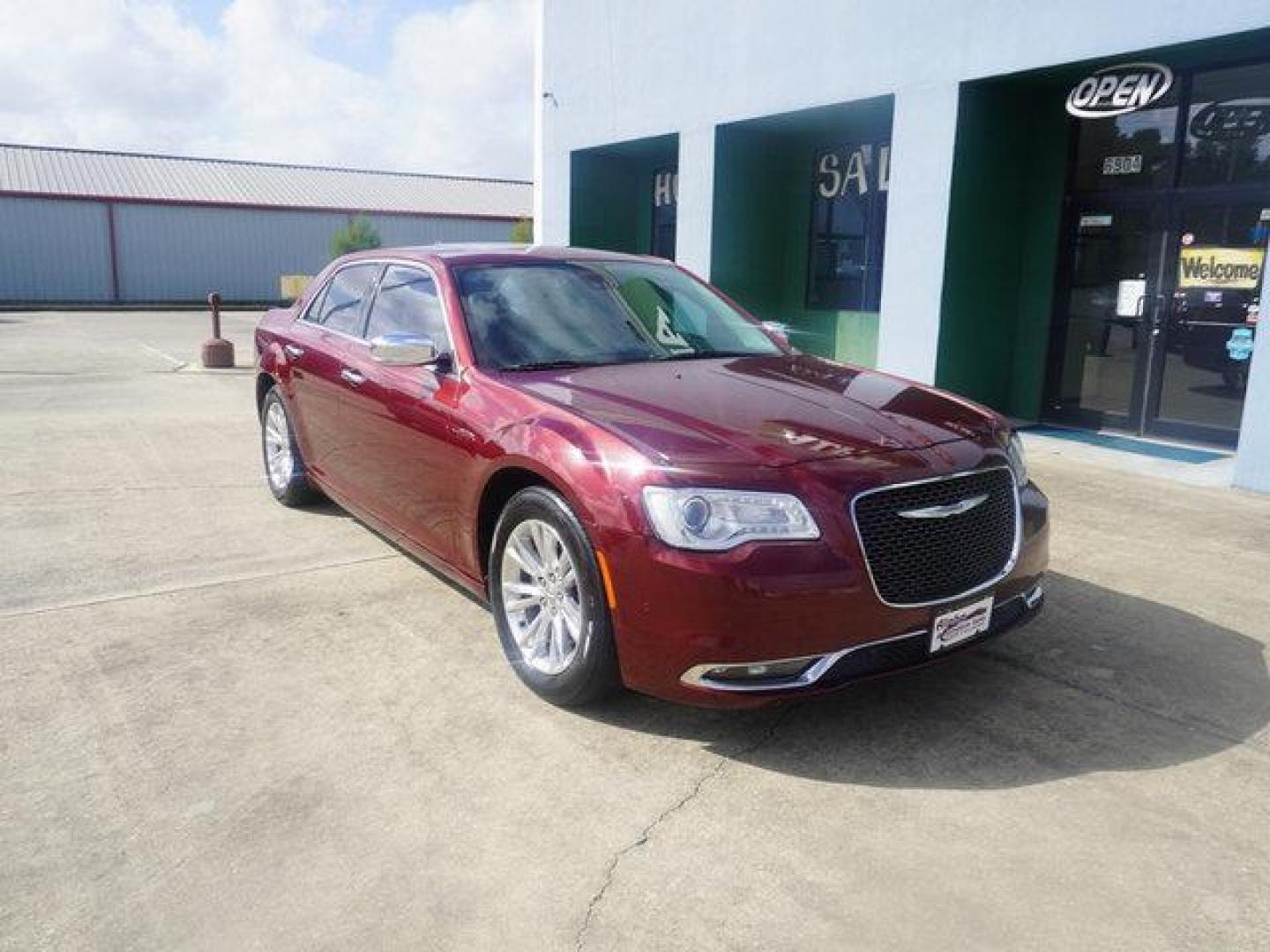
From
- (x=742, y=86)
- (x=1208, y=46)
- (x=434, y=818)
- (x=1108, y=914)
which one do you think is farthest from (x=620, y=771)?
(x=742, y=86)

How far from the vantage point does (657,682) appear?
3.24 metres

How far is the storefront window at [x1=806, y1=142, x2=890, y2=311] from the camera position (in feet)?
38.1

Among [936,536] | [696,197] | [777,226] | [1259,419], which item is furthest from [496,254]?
[777,226]

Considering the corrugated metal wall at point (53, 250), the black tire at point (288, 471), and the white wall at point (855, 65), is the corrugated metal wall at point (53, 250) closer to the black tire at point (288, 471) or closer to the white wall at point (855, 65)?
the white wall at point (855, 65)

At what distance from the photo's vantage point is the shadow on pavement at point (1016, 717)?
3.30m

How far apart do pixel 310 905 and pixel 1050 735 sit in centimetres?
246

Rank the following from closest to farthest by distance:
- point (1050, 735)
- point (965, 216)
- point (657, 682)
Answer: point (657, 682) < point (1050, 735) < point (965, 216)

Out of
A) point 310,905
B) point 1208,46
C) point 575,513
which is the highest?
point 1208,46

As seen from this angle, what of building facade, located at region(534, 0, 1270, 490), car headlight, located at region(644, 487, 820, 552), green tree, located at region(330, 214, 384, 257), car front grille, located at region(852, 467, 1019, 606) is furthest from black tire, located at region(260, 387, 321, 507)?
green tree, located at region(330, 214, 384, 257)

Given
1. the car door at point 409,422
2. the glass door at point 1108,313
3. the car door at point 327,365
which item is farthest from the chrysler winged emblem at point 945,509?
the glass door at point 1108,313

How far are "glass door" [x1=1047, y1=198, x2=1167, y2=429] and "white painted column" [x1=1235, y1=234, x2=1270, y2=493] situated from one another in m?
2.00

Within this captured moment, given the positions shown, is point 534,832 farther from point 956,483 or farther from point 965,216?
point 965,216

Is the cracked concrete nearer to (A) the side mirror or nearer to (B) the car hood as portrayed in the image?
(B) the car hood

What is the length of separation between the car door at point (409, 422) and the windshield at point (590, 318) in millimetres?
217
